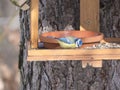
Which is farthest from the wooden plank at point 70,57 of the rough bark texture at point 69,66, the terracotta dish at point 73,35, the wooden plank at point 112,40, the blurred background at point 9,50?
the blurred background at point 9,50

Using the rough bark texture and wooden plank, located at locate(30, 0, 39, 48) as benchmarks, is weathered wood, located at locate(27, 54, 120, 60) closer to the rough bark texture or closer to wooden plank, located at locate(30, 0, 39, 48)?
wooden plank, located at locate(30, 0, 39, 48)

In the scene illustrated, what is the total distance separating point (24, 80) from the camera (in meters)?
1.99

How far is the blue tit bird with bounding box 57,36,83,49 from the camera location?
1472 millimetres

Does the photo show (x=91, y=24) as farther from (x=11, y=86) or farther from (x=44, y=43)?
(x=11, y=86)

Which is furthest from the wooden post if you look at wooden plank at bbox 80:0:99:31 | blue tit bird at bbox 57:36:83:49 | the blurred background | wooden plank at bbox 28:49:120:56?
the blurred background

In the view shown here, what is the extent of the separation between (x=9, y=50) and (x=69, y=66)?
1678 mm

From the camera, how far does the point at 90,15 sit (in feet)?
5.94

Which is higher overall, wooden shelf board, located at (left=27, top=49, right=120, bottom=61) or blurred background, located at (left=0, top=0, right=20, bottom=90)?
wooden shelf board, located at (left=27, top=49, right=120, bottom=61)

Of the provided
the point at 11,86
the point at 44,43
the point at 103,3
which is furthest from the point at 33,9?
the point at 11,86

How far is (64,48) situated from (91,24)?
1.27 feet

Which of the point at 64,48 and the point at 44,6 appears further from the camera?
the point at 44,6

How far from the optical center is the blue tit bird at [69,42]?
1472mm

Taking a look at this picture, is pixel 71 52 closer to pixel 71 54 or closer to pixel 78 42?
pixel 71 54

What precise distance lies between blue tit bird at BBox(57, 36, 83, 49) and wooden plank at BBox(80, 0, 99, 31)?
0.94 feet
